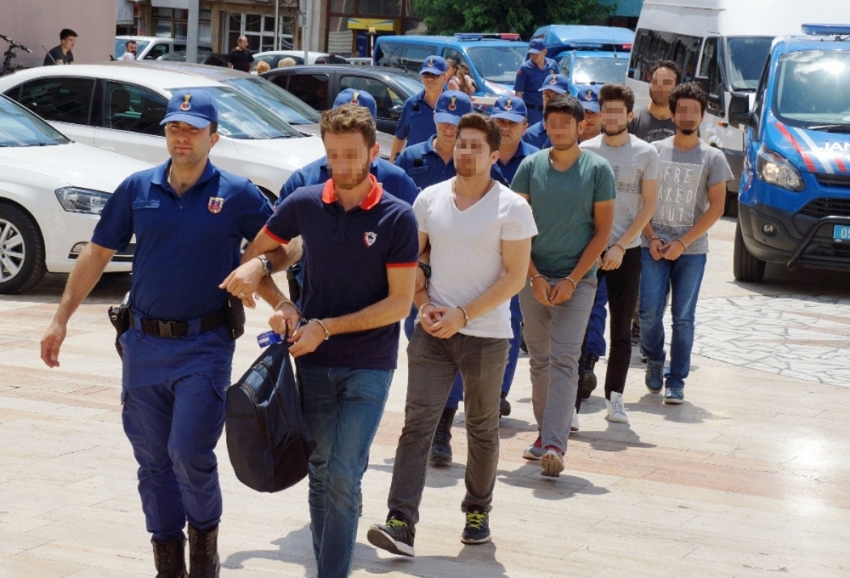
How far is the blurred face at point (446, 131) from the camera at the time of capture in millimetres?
7492

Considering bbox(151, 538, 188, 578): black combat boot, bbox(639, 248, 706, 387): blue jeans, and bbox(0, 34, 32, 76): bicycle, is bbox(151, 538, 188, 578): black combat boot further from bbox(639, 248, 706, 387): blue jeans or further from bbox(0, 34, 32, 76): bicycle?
bbox(0, 34, 32, 76): bicycle

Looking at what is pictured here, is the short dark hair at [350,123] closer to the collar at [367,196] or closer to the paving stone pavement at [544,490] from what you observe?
the collar at [367,196]

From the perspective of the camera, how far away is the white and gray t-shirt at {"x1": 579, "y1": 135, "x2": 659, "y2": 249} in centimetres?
779

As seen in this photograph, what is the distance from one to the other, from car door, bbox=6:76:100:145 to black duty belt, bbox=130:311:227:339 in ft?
28.5

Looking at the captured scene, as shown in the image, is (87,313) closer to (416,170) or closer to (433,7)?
(416,170)

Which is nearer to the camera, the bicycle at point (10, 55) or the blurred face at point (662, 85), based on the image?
the blurred face at point (662, 85)

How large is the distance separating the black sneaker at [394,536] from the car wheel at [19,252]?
6216 mm

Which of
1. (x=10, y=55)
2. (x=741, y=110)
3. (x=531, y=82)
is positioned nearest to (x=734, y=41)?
(x=531, y=82)

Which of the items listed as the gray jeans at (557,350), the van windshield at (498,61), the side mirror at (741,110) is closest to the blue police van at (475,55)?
the van windshield at (498,61)

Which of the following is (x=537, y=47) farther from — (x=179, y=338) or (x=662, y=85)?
(x=179, y=338)

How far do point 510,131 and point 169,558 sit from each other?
3575 millimetres

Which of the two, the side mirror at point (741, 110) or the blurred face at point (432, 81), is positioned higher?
the blurred face at point (432, 81)

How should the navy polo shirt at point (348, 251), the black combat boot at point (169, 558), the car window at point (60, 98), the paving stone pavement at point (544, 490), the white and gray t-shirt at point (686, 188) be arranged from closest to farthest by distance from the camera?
the navy polo shirt at point (348, 251) < the black combat boot at point (169, 558) < the paving stone pavement at point (544, 490) < the white and gray t-shirt at point (686, 188) < the car window at point (60, 98)

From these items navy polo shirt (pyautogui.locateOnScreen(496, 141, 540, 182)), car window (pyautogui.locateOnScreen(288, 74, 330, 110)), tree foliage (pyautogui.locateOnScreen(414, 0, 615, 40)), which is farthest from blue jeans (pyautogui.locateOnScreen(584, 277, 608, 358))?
tree foliage (pyautogui.locateOnScreen(414, 0, 615, 40))
